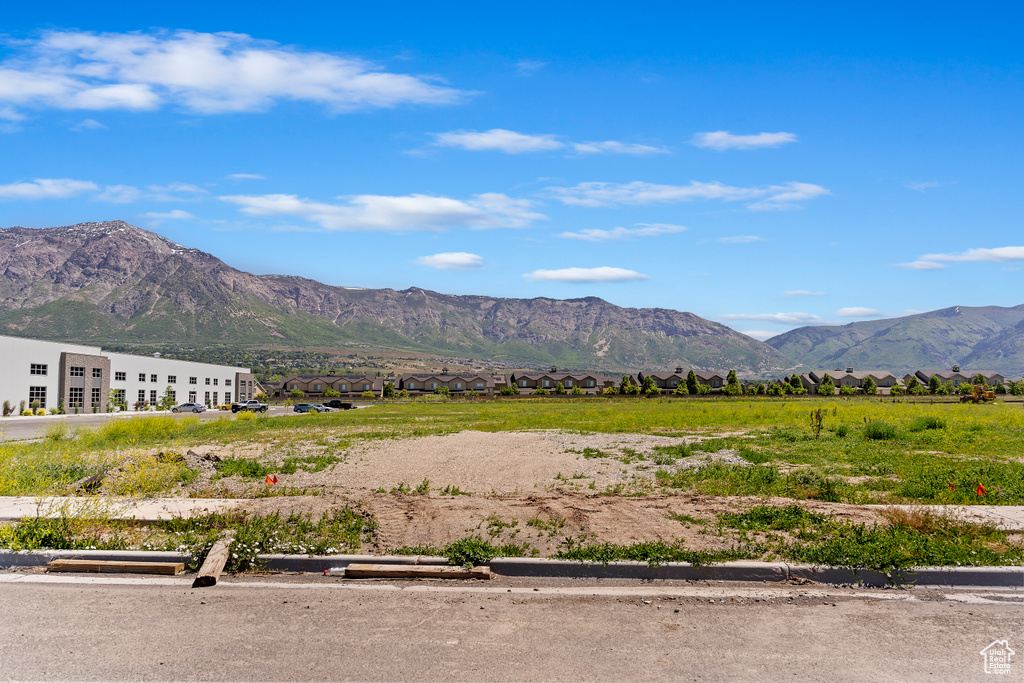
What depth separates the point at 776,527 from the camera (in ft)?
34.6

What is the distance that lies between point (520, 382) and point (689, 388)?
66835 mm

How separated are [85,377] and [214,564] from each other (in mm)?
73721

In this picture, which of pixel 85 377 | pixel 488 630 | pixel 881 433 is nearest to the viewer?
pixel 488 630

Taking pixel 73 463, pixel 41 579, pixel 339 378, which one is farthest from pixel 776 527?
pixel 339 378

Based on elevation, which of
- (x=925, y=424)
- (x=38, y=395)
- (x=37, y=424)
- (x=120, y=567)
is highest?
(x=925, y=424)

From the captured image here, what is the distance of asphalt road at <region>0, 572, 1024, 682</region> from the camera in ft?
19.4

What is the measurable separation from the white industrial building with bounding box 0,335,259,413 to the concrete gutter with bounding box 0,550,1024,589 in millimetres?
64202

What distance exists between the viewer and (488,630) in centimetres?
687

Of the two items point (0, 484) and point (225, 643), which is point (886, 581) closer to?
point (225, 643)

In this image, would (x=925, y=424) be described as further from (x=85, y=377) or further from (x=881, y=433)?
(x=85, y=377)

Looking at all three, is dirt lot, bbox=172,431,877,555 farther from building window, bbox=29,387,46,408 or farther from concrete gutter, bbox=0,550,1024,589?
building window, bbox=29,387,46,408

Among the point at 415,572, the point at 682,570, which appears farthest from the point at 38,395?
the point at 682,570

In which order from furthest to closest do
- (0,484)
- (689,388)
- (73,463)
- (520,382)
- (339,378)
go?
(520,382) < (339,378) < (689,388) < (73,463) < (0,484)

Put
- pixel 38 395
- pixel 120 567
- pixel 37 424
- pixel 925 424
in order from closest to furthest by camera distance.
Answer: pixel 120 567 < pixel 925 424 < pixel 37 424 < pixel 38 395
